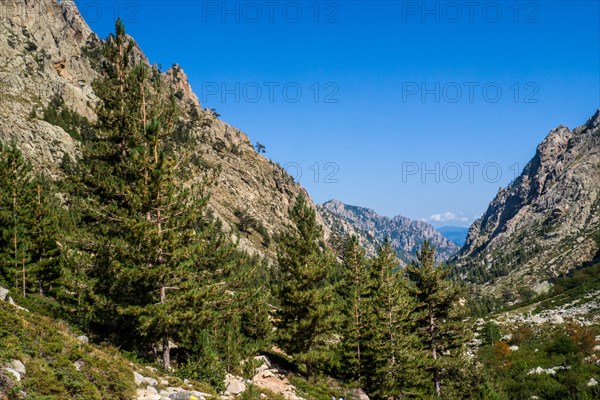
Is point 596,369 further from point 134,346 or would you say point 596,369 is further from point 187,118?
point 187,118

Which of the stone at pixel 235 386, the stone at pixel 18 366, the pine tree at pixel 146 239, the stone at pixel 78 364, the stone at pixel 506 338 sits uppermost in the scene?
the pine tree at pixel 146 239

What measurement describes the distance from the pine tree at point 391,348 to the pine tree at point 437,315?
2.44 meters

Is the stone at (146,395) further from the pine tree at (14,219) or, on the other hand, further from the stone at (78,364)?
the pine tree at (14,219)

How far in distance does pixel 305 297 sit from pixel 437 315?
475 inches

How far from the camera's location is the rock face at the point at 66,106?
98625mm

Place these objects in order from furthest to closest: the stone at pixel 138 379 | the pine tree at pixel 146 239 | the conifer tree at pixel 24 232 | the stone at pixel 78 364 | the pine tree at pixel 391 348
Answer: the conifer tree at pixel 24 232, the pine tree at pixel 391 348, the pine tree at pixel 146 239, the stone at pixel 138 379, the stone at pixel 78 364

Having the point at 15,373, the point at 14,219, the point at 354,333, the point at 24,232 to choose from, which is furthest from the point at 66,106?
the point at 15,373

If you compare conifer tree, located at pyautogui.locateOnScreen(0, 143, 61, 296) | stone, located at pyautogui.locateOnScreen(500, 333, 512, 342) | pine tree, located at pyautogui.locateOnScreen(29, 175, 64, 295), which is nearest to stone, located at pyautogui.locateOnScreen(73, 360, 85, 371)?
conifer tree, located at pyautogui.locateOnScreen(0, 143, 61, 296)

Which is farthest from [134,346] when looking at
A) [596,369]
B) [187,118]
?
[187,118]

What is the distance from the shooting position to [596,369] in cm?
2772

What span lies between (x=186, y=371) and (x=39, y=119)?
114 meters

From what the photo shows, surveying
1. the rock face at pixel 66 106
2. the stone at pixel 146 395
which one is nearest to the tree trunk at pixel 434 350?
the stone at pixel 146 395

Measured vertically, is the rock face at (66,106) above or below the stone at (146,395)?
above

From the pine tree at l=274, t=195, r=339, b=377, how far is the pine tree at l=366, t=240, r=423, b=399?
302 centimetres
